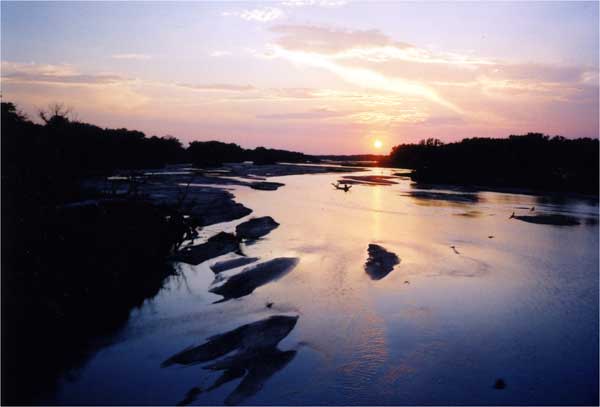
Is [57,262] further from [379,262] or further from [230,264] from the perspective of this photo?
[379,262]

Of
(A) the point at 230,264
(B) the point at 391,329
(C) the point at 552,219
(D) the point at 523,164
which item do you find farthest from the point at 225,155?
(B) the point at 391,329

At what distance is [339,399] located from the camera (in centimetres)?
814

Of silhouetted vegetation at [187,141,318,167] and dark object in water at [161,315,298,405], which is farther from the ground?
silhouetted vegetation at [187,141,318,167]

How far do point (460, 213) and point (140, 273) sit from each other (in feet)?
87.4

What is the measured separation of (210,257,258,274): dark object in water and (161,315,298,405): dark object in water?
5475 mm

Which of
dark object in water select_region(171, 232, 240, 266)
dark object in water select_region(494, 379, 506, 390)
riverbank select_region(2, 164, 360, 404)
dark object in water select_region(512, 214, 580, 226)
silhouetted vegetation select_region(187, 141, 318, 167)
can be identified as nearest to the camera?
dark object in water select_region(494, 379, 506, 390)

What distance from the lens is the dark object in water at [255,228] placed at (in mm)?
22466

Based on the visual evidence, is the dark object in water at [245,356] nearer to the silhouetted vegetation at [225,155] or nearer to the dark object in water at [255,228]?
the dark object in water at [255,228]

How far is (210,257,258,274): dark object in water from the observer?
16.5 m

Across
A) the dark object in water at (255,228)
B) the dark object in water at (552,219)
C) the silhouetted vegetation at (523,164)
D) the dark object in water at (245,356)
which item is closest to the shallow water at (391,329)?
the dark object in water at (245,356)

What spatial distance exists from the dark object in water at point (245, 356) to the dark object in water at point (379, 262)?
6.10 meters

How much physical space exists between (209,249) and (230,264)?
2.56 metres

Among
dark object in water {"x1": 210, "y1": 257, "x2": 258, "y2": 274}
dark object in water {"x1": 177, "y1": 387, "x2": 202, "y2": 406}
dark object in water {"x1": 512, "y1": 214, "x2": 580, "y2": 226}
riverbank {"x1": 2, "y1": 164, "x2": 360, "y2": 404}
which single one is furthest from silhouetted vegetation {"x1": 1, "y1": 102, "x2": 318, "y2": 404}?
dark object in water {"x1": 512, "y1": 214, "x2": 580, "y2": 226}

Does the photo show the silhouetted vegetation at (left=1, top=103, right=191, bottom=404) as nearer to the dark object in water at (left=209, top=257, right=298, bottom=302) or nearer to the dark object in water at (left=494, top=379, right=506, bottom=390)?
the dark object in water at (left=209, top=257, right=298, bottom=302)
